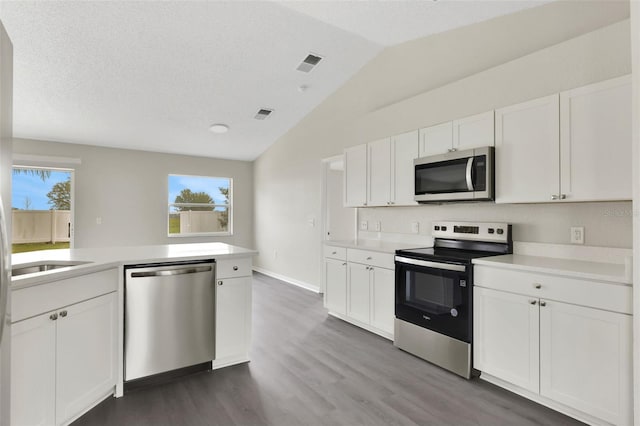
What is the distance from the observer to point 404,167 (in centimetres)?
342

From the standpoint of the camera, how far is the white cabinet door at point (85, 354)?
6.00 ft

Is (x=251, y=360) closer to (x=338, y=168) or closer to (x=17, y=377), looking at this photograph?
(x=17, y=377)

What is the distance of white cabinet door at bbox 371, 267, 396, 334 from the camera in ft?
10.4

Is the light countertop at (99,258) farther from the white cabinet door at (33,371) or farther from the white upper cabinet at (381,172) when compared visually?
the white upper cabinet at (381,172)

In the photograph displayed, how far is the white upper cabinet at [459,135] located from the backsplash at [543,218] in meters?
0.56

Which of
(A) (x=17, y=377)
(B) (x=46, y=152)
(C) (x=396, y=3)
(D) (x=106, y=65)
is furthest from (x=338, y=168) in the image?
(B) (x=46, y=152)

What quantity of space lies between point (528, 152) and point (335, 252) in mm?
2161

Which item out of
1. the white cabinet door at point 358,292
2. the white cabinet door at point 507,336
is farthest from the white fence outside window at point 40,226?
the white cabinet door at point 507,336

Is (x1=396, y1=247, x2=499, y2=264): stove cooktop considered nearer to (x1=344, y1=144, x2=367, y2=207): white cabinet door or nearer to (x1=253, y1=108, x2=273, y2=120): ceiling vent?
(x1=344, y1=144, x2=367, y2=207): white cabinet door

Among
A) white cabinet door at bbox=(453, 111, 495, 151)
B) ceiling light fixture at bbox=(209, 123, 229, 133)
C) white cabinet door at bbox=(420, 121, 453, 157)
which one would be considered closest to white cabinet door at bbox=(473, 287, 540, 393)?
white cabinet door at bbox=(453, 111, 495, 151)

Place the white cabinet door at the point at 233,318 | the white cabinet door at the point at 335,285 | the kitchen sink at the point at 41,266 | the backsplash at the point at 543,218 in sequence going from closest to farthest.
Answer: the kitchen sink at the point at 41,266
the backsplash at the point at 543,218
the white cabinet door at the point at 233,318
the white cabinet door at the point at 335,285

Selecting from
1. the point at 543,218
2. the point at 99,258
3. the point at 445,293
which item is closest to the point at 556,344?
the point at 445,293

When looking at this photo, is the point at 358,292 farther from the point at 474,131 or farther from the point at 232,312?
the point at 474,131

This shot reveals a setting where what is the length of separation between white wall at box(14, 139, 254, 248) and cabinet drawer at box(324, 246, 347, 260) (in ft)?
12.2
